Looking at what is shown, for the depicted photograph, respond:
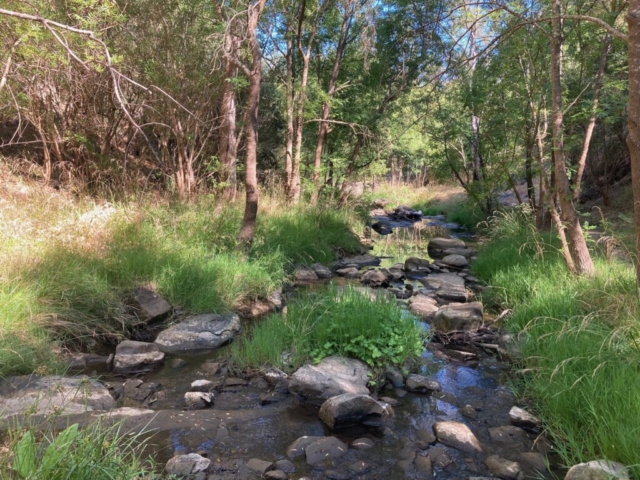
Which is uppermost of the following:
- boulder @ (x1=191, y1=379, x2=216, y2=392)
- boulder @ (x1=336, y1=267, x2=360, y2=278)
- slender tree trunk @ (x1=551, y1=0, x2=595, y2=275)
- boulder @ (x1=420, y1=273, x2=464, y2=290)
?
slender tree trunk @ (x1=551, y1=0, x2=595, y2=275)

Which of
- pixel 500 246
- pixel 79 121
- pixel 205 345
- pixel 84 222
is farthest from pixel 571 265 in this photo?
pixel 79 121

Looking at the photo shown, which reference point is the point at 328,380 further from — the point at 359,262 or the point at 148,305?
the point at 359,262

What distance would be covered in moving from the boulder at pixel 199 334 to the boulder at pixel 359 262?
4.29 m

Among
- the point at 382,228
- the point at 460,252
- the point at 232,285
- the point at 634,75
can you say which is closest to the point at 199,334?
the point at 232,285

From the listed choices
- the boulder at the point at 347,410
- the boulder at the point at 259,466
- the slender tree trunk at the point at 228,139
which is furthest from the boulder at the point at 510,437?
the slender tree trunk at the point at 228,139

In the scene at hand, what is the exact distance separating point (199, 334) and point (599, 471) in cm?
420

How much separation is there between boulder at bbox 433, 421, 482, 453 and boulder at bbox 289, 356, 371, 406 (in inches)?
33.7

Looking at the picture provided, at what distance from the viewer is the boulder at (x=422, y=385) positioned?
439 cm

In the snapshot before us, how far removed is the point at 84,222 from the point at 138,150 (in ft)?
18.5

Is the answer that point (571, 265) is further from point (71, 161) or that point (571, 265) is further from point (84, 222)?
point (71, 161)

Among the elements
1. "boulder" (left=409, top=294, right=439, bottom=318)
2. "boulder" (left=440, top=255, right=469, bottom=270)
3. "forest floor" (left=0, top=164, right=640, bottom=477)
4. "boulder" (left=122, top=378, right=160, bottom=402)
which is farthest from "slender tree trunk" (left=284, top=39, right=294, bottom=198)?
"boulder" (left=122, top=378, right=160, bottom=402)

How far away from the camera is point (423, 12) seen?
1128 centimetres

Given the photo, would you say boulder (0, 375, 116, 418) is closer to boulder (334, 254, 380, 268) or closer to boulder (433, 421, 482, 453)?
boulder (433, 421, 482, 453)

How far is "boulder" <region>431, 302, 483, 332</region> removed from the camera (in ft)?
19.1
